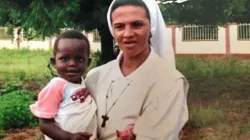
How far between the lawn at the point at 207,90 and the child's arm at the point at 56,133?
1599 mm

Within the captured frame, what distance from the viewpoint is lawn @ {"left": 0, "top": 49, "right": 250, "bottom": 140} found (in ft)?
11.3

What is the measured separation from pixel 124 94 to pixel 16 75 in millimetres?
5537

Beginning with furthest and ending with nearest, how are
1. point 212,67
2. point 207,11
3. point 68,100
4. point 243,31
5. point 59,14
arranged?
point 243,31 → point 212,67 → point 207,11 → point 59,14 → point 68,100

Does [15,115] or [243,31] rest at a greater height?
[243,31]

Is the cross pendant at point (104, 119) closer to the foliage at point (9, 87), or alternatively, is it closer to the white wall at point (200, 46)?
the white wall at point (200, 46)

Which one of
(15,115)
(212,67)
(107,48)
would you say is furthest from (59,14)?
(212,67)

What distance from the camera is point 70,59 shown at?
45.8 inches

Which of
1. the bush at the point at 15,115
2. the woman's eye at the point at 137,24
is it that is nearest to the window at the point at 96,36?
the bush at the point at 15,115

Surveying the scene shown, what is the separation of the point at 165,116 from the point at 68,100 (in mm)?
247

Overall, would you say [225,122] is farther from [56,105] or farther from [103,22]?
[56,105]

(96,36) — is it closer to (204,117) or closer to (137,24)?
(204,117)

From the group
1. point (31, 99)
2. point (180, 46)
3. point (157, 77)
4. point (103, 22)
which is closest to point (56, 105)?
point (157, 77)

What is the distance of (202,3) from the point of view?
435 cm

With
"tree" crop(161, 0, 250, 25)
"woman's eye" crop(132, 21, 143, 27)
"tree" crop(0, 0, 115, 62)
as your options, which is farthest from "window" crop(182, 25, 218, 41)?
"woman's eye" crop(132, 21, 143, 27)
